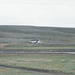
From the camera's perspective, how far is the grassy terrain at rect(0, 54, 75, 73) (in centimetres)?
546

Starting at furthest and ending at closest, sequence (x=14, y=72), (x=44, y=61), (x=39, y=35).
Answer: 1. (x=39, y=35)
2. (x=44, y=61)
3. (x=14, y=72)

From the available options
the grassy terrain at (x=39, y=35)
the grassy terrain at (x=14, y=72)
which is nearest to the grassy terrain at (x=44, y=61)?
the grassy terrain at (x=14, y=72)

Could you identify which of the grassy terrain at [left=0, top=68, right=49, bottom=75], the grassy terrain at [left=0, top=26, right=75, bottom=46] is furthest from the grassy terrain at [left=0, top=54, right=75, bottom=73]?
the grassy terrain at [left=0, top=26, right=75, bottom=46]

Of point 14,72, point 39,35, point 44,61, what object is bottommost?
point 39,35

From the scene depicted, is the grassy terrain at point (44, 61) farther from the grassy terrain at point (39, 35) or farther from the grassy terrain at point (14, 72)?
the grassy terrain at point (39, 35)

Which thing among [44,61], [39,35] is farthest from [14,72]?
[39,35]

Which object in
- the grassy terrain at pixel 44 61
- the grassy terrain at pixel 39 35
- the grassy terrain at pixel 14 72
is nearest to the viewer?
the grassy terrain at pixel 14 72

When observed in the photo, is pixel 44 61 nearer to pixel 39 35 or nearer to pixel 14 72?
pixel 14 72

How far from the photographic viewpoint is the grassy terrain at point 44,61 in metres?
5.46

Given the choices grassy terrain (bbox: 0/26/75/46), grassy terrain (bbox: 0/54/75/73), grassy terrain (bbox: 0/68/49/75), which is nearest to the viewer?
grassy terrain (bbox: 0/68/49/75)

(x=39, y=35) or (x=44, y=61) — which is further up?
(x=44, y=61)

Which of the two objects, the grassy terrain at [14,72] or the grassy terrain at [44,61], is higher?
the grassy terrain at [14,72]

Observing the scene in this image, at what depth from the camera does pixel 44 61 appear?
19.9 ft

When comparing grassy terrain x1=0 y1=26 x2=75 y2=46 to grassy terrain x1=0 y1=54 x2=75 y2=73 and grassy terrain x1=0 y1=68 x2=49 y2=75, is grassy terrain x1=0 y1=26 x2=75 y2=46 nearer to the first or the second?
grassy terrain x1=0 y1=54 x2=75 y2=73
